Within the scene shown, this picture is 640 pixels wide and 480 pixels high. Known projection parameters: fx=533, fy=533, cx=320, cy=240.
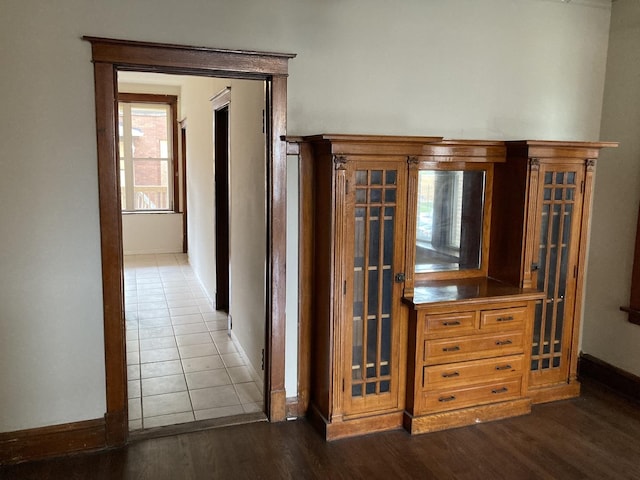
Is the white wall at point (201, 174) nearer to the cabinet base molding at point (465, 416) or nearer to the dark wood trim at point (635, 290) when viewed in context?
the cabinet base molding at point (465, 416)

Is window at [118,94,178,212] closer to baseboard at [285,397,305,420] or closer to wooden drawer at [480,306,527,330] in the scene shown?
baseboard at [285,397,305,420]

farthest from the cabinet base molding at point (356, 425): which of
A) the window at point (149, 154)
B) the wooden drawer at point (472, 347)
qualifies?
the window at point (149, 154)

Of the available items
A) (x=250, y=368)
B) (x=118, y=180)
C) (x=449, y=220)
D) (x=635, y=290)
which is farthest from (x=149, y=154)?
(x=635, y=290)

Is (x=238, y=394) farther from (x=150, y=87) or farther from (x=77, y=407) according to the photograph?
(x=150, y=87)

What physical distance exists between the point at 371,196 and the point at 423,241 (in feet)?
2.20

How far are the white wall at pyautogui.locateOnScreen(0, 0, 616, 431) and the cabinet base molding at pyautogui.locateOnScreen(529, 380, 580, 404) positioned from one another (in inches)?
67.3

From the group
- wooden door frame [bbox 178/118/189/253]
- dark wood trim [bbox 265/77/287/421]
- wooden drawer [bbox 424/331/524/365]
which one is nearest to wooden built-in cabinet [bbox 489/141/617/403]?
wooden drawer [bbox 424/331/524/365]

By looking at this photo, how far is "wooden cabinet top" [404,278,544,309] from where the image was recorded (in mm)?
3066

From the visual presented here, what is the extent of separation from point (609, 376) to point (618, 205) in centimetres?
123

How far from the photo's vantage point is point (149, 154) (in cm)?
865

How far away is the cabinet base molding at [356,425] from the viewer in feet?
9.93

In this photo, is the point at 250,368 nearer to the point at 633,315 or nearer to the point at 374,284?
the point at 374,284

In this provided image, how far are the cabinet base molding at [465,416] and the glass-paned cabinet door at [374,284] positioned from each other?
172 millimetres

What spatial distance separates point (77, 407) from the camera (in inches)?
113
